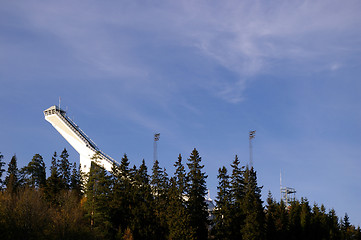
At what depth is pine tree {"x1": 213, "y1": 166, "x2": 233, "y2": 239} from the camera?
62000mm

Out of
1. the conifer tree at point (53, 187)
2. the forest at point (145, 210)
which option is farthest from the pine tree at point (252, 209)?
the conifer tree at point (53, 187)

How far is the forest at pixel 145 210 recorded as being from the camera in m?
53.0

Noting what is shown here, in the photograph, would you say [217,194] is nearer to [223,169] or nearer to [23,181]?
[223,169]

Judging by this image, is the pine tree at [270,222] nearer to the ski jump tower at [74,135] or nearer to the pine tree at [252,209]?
the pine tree at [252,209]

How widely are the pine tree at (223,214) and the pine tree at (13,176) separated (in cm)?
3395

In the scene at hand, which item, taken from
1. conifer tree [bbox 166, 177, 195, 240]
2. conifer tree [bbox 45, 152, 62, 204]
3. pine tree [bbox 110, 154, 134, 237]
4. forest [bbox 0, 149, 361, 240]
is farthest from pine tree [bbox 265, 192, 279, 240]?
conifer tree [bbox 45, 152, 62, 204]

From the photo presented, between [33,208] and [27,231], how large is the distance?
279 centimetres

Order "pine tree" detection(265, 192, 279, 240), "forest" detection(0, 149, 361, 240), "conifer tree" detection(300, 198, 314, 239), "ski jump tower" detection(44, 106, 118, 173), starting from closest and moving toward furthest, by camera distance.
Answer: "forest" detection(0, 149, 361, 240)
"pine tree" detection(265, 192, 279, 240)
"conifer tree" detection(300, 198, 314, 239)
"ski jump tower" detection(44, 106, 118, 173)

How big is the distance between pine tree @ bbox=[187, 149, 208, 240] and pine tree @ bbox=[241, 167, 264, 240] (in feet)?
18.3

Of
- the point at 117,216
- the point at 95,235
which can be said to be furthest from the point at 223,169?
the point at 95,235

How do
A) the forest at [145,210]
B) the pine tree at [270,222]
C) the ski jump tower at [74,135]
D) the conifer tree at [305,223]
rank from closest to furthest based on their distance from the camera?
the forest at [145,210]
the pine tree at [270,222]
the conifer tree at [305,223]
the ski jump tower at [74,135]

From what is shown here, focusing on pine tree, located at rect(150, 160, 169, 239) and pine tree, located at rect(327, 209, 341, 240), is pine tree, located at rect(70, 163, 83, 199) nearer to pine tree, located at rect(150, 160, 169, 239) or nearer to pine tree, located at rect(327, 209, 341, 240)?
pine tree, located at rect(150, 160, 169, 239)

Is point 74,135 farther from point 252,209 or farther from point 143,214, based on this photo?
point 252,209

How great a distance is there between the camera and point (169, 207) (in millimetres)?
59781
